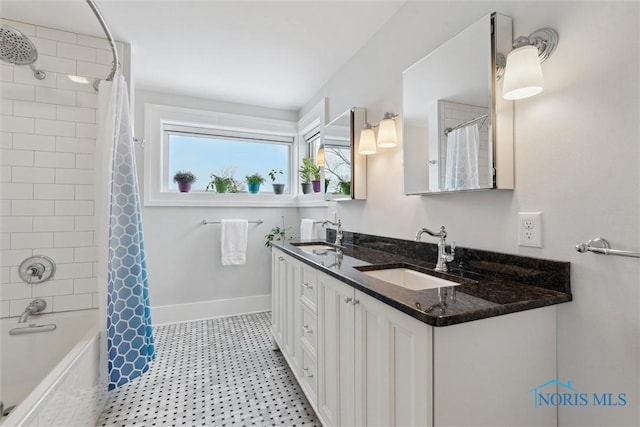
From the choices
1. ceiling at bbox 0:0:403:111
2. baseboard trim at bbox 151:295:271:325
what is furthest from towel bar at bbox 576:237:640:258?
baseboard trim at bbox 151:295:271:325

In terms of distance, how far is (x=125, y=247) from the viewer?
1811 mm

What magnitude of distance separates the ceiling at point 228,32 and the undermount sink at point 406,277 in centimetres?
150

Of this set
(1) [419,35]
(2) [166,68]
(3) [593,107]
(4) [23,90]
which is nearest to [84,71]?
(4) [23,90]

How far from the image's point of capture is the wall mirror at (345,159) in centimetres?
214

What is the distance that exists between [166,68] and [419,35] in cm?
200

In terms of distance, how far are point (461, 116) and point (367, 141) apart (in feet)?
2.47

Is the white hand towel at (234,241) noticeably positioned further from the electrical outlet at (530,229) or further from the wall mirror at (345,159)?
the electrical outlet at (530,229)

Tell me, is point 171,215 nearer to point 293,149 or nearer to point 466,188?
point 293,149

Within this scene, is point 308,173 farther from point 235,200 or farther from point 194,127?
point 194,127

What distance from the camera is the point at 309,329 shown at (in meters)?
1.62

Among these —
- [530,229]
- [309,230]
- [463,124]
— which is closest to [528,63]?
[463,124]

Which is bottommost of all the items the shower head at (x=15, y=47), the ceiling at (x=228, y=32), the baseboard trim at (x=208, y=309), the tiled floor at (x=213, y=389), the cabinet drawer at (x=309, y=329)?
the tiled floor at (x=213, y=389)

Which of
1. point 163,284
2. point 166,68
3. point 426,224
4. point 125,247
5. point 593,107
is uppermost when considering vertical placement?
point 166,68

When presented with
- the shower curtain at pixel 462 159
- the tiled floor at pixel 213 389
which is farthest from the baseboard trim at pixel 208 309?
the shower curtain at pixel 462 159
